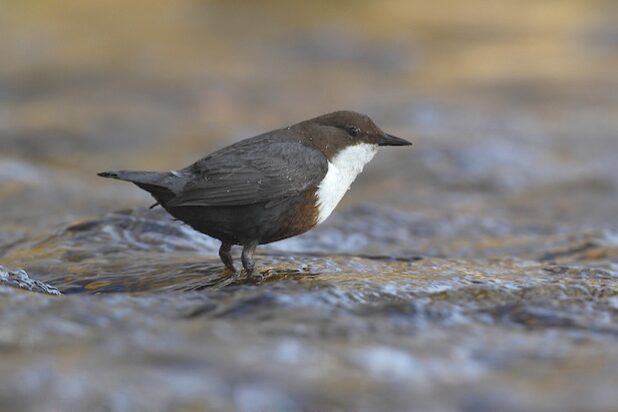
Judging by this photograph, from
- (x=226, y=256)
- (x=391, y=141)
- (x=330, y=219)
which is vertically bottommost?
(x=226, y=256)

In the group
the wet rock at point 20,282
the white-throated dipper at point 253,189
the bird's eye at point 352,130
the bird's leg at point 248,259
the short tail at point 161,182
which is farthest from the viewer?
the bird's eye at point 352,130

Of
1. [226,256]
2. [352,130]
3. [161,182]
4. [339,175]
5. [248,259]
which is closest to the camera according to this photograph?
[161,182]

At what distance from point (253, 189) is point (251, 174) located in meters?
0.07

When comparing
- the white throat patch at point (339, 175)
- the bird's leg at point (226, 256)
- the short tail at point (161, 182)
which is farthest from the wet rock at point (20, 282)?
the white throat patch at point (339, 175)

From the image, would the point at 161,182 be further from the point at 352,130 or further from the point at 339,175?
the point at 352,130

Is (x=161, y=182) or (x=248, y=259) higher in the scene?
(x=161, y=182)

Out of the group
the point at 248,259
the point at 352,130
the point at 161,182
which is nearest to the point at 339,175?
the point at 352,130

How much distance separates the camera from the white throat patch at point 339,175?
195 inches

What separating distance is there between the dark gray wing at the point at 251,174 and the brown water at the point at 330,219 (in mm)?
395

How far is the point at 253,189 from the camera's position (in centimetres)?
474

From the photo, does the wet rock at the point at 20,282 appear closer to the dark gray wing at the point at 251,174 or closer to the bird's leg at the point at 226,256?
the dark gray wing at the point at 251,174

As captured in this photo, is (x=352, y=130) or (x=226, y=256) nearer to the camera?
(x=226, y=256)

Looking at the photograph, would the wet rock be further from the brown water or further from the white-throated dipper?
the white-throated dipper

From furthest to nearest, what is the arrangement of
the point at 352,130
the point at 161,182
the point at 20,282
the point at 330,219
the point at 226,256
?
the point at 330,219, the point at 352,130, the point at 226,256, the point at 161,182, the point at 20,282
